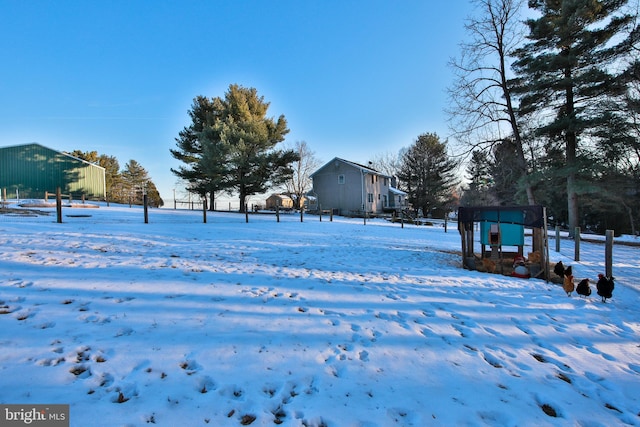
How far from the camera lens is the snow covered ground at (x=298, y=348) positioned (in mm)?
2195

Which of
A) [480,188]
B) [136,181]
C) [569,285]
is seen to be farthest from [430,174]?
[136,181]

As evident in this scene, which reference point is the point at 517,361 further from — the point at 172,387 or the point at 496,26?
the point at 496,26

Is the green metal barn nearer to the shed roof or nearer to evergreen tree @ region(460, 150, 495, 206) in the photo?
the shed roof

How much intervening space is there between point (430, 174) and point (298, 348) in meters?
38.7

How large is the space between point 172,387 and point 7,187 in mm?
34172

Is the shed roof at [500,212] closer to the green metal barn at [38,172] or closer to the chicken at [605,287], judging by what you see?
the chicken at [605,287]

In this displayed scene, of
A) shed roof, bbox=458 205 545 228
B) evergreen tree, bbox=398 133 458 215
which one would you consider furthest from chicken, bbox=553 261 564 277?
evergreen tree, bbox=398 133 458 215

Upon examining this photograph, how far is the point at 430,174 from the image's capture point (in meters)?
37.9

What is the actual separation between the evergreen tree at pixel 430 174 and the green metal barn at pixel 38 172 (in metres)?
38.0

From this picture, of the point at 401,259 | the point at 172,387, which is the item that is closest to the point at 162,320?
the point at 172,387

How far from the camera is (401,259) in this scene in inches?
328

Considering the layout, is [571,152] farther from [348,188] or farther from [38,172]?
[38,172]

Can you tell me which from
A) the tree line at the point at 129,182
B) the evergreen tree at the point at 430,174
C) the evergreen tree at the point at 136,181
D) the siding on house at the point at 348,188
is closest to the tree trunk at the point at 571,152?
the siding on house at the point at 348,188

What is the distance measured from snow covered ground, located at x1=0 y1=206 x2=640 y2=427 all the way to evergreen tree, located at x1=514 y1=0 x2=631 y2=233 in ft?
48.5
